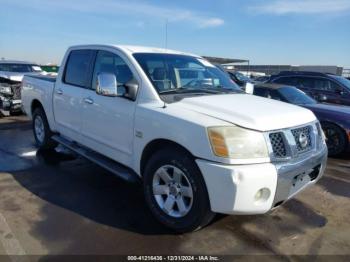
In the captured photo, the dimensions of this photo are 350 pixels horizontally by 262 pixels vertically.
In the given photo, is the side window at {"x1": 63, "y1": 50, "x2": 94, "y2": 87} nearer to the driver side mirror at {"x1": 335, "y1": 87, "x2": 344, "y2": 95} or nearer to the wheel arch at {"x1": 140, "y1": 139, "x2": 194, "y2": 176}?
the wheel arch at {"x1": 140, "y1": 139, "x2": 194, "y2": 176}

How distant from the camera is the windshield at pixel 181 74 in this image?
4.13m

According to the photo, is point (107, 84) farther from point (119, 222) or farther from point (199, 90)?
point (119, 222)

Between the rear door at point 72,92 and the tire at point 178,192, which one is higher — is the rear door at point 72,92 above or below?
above

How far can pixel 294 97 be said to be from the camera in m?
8.07

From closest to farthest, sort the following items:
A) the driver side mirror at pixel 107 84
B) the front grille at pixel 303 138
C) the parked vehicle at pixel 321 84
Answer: the front grille at pixel 303 138 → the driver side mirror at pixel 107 84 → the parked vehicle at pixel 321 84

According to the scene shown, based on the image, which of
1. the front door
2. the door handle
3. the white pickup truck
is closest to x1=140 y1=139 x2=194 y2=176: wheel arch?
the white pickup truck

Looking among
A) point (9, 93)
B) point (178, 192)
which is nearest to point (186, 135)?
point (178, 192)

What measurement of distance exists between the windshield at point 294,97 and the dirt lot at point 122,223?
9.23 ft

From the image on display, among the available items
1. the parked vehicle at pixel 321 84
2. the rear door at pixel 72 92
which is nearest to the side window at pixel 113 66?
the rear door at pixel 72 92

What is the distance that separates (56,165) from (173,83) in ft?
8.85

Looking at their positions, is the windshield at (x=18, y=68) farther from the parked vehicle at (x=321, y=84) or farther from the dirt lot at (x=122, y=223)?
the parked vehicle at (x=321, y=84)

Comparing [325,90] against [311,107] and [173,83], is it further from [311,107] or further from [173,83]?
[173,83]

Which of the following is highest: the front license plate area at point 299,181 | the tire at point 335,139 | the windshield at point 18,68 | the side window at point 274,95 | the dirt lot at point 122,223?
the windshield at point 18,68

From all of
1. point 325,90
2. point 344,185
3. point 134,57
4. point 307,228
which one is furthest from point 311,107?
point 134,57
